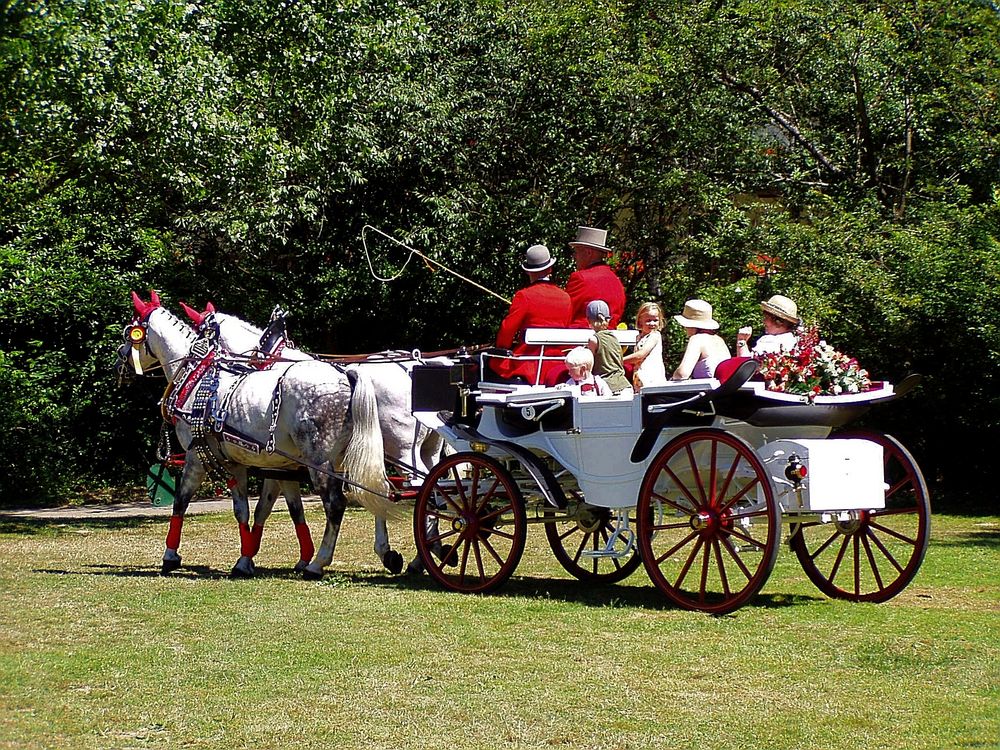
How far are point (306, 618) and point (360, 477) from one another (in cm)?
208

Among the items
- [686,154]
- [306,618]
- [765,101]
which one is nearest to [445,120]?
[686,154]

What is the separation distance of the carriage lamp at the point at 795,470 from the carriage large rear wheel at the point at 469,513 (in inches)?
76.3

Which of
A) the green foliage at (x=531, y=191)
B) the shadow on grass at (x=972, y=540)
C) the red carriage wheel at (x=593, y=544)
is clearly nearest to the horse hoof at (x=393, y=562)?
the red carriage wheel at (x=593, y=544)

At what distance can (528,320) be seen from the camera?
10.4 meters

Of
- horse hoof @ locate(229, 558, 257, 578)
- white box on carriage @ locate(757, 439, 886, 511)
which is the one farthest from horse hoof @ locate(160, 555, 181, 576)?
white box on carriage @ locate(757, 439, 886, 511)

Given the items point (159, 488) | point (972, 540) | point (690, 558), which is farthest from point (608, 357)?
point (972, 540)

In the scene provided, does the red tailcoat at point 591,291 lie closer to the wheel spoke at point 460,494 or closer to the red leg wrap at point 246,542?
the wheel spoke at point 460,494

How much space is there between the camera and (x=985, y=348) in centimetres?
1716

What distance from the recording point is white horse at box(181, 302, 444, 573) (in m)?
11.9

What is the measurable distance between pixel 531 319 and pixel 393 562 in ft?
7.81

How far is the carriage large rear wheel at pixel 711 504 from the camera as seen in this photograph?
827cm

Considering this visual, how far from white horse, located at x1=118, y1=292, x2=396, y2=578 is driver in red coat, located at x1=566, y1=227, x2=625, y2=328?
73.6 inches

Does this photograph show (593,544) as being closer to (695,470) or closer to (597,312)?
(597,312)

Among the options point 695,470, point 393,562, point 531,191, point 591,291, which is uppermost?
point 531,191
